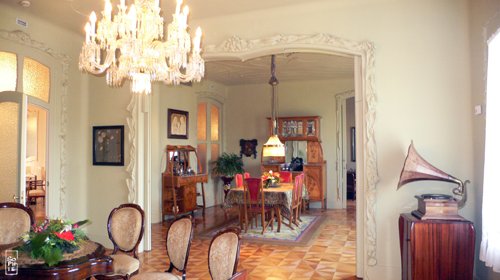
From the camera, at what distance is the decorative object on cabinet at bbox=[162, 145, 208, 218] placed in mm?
→ 7922

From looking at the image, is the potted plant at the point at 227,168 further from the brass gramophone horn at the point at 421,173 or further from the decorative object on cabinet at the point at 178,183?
the brass gramophone horn at the point at 421,173

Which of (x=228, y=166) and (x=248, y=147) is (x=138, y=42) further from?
(x=248, y=147)

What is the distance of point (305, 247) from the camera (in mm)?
5832

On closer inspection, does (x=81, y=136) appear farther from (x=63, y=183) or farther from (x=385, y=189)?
(x=385, y=189)

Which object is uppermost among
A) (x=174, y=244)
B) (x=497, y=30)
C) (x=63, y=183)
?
(x=497, y=30)

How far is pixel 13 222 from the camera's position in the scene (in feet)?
12.2

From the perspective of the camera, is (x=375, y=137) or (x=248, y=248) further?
(x=248, y=248)

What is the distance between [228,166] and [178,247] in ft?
21.7

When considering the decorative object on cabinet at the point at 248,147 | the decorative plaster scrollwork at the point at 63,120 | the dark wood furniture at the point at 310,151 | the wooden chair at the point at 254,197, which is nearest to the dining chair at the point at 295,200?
the wooden chair at the point at 254,197

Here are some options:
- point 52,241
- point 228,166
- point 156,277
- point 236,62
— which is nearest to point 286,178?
point 228,166

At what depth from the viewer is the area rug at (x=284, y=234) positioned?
6188mm

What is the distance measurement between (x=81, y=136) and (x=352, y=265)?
448cm

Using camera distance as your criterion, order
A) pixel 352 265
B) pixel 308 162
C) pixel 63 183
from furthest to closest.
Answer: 1. pixel 308 162
2. pixel 63 183
3. pixel 352 265

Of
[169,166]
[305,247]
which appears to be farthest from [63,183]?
[305,247]
